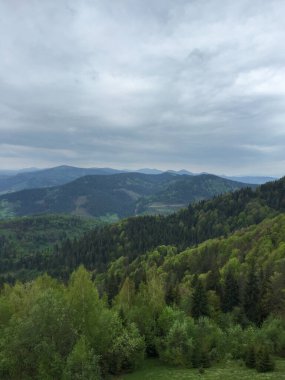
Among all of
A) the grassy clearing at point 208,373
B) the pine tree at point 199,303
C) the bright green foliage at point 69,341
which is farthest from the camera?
the pine tree at point 199,303

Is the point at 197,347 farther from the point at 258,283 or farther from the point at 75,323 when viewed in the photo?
the point at 258,283

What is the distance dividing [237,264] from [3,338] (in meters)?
99.4

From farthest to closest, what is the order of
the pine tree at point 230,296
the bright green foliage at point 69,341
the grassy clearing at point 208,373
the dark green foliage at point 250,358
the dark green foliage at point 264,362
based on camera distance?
the pine tree at point 230,296 < the dark green foliage at point 250,358 < the bright green foliage at point 69,341 < the dark green foliage at point 264,362 < the grassy clearing at point 208,373

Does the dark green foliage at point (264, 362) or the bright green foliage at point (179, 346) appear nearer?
the dark green foliage at point (264, 362)

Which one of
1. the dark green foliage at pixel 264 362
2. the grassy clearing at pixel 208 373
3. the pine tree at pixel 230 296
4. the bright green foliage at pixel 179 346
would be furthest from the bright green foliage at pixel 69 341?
the pine tree at pixel 230 296

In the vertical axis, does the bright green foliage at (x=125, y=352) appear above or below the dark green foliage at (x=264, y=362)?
below

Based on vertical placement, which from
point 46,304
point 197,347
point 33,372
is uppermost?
point 46,304

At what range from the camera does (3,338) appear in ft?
205

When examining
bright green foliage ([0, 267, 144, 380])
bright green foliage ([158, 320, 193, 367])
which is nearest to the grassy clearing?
bright green foliage ([158, 320, 193, 367])

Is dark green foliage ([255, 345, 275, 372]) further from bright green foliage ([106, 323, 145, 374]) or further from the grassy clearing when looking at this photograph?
bright green foliage ([106, 323, 145, 374])

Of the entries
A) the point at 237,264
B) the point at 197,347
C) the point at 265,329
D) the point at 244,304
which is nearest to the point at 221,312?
the point at 244,304

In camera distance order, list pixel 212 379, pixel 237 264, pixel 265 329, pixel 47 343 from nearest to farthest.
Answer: pixel 212 379 → pixel 47 343 → pixel 265 329 → pixel 237 264

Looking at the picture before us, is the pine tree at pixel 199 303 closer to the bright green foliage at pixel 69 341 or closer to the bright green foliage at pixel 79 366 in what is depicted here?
the bright green foliage at pixel 69 341

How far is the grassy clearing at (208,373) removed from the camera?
49463 millimetres
